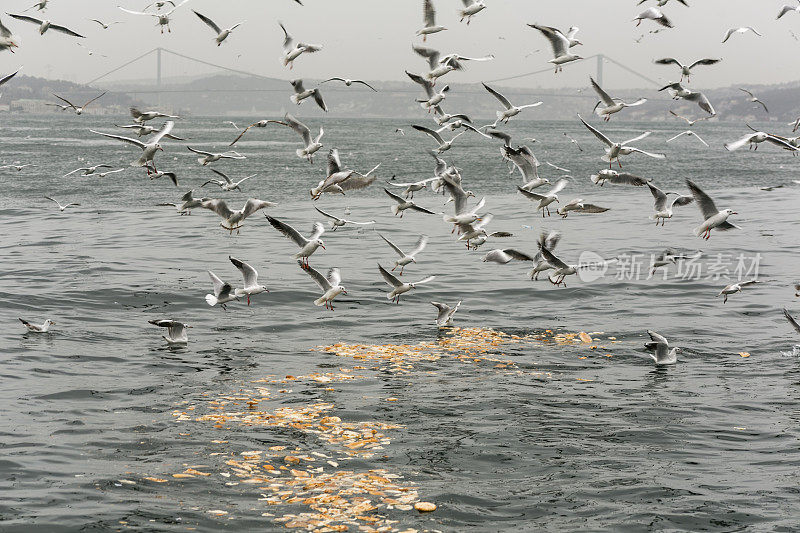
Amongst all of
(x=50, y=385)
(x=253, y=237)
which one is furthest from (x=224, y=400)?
(x=253, y=237)

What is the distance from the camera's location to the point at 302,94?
2020cm

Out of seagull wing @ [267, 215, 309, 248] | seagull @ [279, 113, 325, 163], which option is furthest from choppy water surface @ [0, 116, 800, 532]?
seagull @ [279, 113, 325, 163]

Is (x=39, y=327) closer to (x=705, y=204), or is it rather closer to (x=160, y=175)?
(x=160, y=175)

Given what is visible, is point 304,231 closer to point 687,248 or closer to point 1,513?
point 687,248

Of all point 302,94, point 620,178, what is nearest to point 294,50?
point 302,94

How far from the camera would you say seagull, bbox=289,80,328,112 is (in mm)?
20125

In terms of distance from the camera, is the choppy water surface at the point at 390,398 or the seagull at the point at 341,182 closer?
the choppy water surface at the point at 390,398

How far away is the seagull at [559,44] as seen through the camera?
19.6 metres

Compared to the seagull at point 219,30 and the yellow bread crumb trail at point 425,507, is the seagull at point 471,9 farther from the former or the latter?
the yellow bread crumb trail at point 425,507

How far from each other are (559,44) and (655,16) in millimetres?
2167

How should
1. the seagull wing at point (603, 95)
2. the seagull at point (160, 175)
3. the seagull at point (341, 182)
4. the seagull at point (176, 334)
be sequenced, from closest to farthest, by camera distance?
the seagull at point (341, 182) < the seagull wing at point (603, 95) < the seagull at point (176, 334) < the seagull at point (160, 175)

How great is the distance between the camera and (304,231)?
3628 cm

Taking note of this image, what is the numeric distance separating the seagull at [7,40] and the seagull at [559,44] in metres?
11.4

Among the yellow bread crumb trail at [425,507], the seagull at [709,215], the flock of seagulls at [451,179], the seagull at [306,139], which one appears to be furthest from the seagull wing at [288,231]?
the seagull at [709,215]
